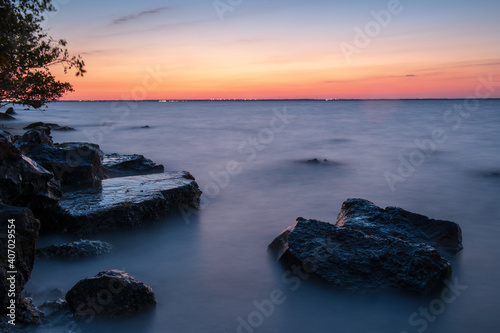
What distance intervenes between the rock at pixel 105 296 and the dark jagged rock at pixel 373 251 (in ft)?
6.56

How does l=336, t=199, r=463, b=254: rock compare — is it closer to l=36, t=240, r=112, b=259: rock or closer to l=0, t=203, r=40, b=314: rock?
l=36, t=240, r=112, b=259: rock

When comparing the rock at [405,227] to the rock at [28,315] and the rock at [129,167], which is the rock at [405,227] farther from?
the rock at [129,167]

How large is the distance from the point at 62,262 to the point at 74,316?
54.4 inches

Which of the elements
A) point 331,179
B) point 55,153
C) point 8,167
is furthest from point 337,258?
point 331,179

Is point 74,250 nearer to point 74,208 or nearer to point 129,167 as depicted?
point 74,208

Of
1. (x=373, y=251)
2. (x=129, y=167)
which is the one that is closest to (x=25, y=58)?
(x=129, y=167)

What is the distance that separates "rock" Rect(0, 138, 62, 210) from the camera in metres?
4.36

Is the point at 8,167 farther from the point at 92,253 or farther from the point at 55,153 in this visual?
the point at 55,153

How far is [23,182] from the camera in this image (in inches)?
185

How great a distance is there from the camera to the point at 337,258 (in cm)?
427

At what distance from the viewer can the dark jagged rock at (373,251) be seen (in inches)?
160

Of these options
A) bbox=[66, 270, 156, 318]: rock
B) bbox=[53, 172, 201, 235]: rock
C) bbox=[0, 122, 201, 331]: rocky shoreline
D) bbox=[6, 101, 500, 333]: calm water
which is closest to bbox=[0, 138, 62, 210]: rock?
bbox=[0, 122, 201, 331]: rocky shoreline

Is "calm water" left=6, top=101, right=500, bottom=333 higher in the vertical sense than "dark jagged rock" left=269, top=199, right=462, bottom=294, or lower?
lower

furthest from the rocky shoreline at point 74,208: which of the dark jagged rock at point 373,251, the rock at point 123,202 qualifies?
the dark jagged rock at point 373,251
